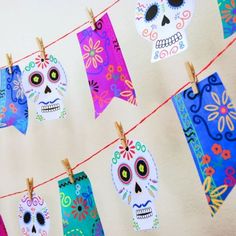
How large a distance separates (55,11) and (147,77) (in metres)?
0.46

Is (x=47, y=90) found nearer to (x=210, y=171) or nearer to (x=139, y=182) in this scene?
(x=139, y=182)

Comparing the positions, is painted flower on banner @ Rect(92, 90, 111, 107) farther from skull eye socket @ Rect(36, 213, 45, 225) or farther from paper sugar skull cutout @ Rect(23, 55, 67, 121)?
skull eye socket @ Rect(36, 213, 45, 225)

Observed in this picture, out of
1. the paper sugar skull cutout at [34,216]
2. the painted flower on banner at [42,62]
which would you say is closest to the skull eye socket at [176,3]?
the painted flower on banner at [42,62]

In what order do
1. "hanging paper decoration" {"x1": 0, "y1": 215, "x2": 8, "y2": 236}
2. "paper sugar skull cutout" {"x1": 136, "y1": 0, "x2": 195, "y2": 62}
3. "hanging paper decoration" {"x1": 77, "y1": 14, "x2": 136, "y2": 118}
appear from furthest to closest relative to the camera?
"hanging paper decoration" {"x1": 0, "y1": 215, "x2": 8, "y2": 236} → "hanging paper decoration" {"x1": 77, "y1": 14, "x2": 136, "y2": 118} → "paper sugar skull cutout" {"x1": 136, "y1": 0, "x2": 195, "y2": 62}

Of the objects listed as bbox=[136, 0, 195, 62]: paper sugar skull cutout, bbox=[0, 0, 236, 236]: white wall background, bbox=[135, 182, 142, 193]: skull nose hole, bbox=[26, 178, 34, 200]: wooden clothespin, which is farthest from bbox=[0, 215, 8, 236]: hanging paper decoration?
bbox=[136, 0, 195, 62]: paper sugar skull cutout

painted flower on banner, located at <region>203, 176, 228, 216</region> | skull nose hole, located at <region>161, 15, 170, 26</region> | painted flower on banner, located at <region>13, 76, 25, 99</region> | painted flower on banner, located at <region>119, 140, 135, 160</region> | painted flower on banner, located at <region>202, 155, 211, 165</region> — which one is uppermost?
painted flower on banner, located at <region>13, 76, 25, 99</region>

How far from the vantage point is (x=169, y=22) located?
85cm

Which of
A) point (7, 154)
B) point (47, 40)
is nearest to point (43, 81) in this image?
point (47, 40)

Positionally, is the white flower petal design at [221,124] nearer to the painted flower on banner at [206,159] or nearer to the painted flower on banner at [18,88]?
the painted flower on banner at [206,159]

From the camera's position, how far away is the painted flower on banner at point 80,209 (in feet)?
3.11

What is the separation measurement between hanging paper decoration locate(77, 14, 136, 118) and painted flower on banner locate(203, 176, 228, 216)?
302 millimetres

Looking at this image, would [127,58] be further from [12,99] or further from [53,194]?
[53,194]

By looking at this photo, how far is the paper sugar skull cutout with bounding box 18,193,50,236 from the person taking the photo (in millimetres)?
1117

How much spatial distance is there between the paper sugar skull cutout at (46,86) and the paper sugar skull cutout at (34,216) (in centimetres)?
26
